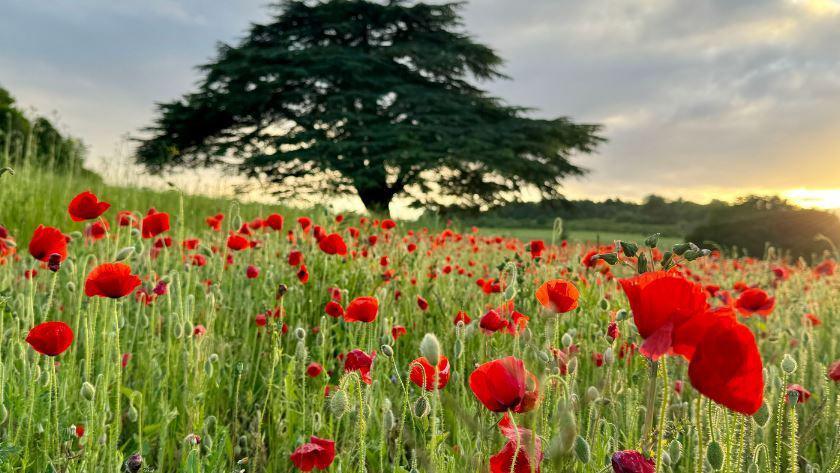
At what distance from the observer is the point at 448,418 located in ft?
7.36

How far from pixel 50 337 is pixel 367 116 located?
19.6 meters

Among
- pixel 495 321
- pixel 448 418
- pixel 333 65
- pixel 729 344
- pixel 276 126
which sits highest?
pixel 333 65

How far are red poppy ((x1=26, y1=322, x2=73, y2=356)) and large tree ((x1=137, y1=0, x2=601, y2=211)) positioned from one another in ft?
58.8

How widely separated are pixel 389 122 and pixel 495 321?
1972 cm

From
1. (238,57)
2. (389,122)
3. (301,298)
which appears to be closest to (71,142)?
(238,57)

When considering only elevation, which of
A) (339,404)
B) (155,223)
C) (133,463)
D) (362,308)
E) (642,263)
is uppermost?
(642,263)

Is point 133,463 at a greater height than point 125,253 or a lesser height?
lesser

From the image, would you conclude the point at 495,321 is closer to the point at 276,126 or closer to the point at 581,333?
the point at 581,333

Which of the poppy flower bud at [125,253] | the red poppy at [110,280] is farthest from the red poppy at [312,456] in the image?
the poppy flower bud at [125,253]

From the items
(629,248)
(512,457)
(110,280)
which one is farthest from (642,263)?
(110,280)

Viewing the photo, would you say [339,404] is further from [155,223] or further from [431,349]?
[155,223]

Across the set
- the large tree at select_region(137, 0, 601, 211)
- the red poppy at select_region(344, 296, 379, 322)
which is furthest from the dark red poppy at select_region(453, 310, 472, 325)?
the large tree at select_region(137, 0, 601, 211)

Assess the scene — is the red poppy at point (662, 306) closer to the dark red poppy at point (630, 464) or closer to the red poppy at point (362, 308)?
the dark red poppy at point (630, 464)

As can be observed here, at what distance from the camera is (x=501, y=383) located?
891 mm
